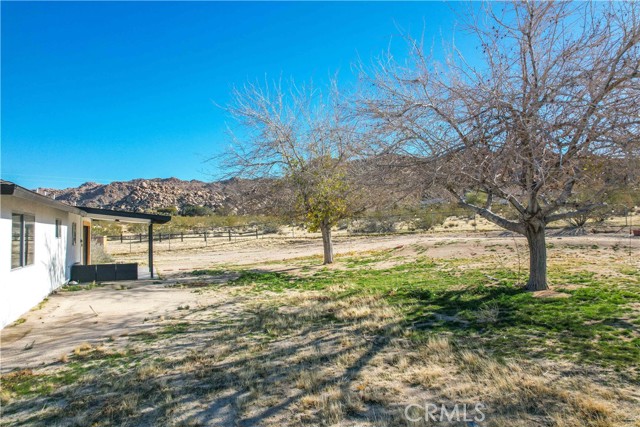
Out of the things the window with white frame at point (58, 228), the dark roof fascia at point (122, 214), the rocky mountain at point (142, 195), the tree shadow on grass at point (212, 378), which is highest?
the rocky mountain at point (142, 195)

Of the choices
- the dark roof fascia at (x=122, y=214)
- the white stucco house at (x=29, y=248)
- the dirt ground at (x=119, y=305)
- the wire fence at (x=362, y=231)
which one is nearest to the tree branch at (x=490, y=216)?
the dirt ground at (x=119, y=305)

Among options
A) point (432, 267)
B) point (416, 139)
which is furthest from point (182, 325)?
point (432, 267)

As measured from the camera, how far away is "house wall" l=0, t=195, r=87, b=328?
27.5 feet

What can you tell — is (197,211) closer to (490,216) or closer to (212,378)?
(490,216)

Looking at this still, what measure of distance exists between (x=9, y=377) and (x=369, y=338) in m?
5.08

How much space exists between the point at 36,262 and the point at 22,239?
4.91 feet

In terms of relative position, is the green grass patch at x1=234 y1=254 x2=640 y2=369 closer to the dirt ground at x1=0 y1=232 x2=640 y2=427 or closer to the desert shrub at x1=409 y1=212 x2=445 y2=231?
the dirt ground at x1=0 y1=232 x2=640 y2=427

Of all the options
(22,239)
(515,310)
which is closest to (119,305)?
(22,239)

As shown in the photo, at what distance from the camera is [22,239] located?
9.71 meters

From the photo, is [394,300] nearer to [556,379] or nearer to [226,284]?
[556,379]

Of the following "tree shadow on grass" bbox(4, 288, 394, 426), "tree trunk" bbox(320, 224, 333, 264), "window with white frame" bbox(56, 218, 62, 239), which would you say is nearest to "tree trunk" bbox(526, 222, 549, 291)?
"tree shadow on grass" bbox(4, 288, 394, 426)

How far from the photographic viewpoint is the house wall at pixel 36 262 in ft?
27.5

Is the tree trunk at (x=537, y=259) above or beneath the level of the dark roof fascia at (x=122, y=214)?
beneath

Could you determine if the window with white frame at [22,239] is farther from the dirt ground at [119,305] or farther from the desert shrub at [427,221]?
the desert shrub at [427,221]
